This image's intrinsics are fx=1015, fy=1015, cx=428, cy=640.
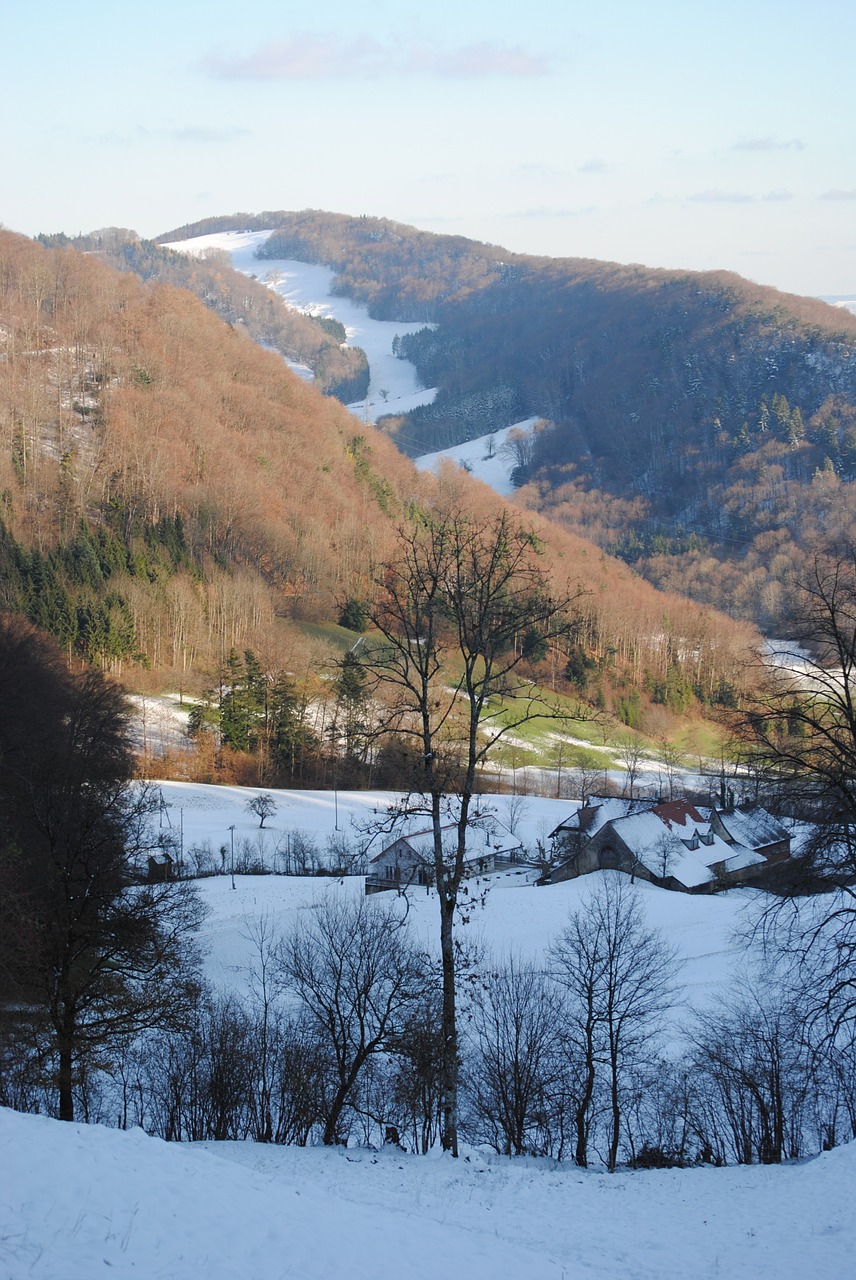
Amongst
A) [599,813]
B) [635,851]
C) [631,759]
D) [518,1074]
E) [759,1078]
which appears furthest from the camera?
[631,759]

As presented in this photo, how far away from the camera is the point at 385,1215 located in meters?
9.09

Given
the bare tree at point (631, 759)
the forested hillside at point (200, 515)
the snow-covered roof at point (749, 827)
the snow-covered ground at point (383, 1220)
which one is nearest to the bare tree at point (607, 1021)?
the snow-covered ground at point (383, 1220)

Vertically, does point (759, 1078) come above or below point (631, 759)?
above

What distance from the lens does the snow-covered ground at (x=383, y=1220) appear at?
7.31 meters

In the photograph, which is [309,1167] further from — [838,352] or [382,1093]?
[838,352]

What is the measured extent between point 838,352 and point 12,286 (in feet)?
460

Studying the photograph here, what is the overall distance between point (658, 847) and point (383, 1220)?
115ft

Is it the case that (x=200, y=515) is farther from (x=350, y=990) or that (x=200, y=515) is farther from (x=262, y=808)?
(x=350, y=990)

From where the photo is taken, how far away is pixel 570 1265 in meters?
8.66

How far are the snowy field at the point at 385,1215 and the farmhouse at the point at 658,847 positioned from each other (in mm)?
28090

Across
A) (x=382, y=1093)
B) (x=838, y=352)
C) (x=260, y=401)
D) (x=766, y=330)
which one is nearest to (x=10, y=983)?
(x=382, y=1093)

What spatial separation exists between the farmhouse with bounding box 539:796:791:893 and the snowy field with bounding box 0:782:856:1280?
28090 mm

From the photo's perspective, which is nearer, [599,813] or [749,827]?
[599,813]

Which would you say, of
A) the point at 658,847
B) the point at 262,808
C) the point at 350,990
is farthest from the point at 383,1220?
the point at 262,808
